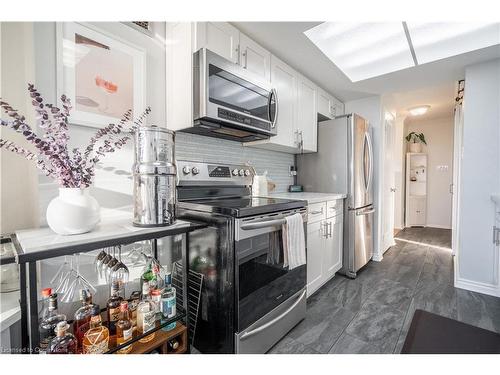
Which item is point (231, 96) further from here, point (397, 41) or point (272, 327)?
point (397, 41)

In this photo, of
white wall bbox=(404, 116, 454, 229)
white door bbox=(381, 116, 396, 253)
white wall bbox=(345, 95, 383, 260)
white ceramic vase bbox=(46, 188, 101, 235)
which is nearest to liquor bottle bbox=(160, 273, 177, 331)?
white ceramic vase bbox=(46, 188, 101, 235)

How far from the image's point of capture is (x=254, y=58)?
1.96 meters

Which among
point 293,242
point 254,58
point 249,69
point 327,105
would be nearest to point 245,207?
point 293,242

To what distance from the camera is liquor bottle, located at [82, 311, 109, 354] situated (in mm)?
950

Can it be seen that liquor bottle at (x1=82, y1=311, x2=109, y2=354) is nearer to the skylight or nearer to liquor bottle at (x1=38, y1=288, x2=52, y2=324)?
liquor bottle at (x1=38, y1=288, x2=52, y2=324)

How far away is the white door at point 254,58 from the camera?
1853mm

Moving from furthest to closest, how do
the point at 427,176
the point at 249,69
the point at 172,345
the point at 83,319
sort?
1. the point at 427,176
2. the point at 249,69
3. the point at 172,345
4. the point at 83,319

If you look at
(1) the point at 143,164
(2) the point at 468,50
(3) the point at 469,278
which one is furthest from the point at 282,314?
(2) the point at 468,50

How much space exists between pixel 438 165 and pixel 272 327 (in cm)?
584

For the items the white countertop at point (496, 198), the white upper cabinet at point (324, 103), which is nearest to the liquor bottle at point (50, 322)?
the white upper cabinet at point (324, 103)

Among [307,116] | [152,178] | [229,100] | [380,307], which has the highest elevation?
[307,116]

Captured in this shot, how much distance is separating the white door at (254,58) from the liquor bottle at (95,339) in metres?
1.90

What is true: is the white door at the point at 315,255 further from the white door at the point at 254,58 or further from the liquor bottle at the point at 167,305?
the white door at the point at 254,58

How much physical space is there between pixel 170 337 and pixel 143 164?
0.92 meters
